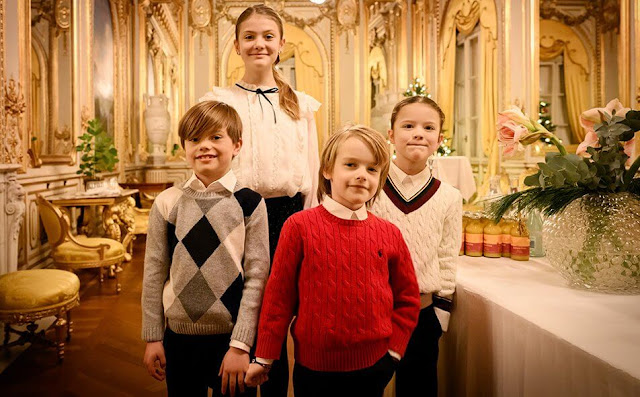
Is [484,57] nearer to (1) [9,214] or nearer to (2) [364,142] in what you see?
(1) [9,214]

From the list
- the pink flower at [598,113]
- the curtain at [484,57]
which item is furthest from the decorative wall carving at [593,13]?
the pink flower at [598,113]

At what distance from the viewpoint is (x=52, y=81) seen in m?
4.86

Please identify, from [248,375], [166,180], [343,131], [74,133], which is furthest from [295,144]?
[166,180]

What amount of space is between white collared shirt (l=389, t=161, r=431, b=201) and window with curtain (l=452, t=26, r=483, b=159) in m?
6.13

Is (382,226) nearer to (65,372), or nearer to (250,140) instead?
(250,140)

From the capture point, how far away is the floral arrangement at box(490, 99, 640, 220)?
1.12m

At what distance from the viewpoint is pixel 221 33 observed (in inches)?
325

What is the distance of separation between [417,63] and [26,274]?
7.13 meters

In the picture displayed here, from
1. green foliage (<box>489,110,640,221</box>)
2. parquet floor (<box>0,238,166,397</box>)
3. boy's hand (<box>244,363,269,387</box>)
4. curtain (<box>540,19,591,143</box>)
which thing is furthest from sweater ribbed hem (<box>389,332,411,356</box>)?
curtain (<box>540,19,591,143</box>)

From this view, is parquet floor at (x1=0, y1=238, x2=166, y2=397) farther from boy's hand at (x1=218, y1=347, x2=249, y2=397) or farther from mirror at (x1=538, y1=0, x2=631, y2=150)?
mirror at (x1=538, y1=0, x2=631, y2=150)

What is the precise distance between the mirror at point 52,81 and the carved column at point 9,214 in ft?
5.06

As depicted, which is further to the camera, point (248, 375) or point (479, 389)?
point (479, 389)

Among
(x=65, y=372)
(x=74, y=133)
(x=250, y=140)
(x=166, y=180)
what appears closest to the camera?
(x=250, y=140)

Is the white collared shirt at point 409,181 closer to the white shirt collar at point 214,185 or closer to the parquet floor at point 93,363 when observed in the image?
the white shirt collar at point 214,185
